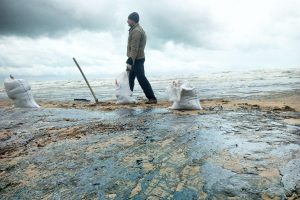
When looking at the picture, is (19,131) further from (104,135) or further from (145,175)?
(145,175)

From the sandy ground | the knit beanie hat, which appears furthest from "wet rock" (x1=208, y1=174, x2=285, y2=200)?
the knit beanie hat

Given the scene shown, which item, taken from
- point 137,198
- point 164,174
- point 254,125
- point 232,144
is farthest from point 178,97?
point 137,198

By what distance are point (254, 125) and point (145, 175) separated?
2.34 m

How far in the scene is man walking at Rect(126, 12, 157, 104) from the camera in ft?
24.2

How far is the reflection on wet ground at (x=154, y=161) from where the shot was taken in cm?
204

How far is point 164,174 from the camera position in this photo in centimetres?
230

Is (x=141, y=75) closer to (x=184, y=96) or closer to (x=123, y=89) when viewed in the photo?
(x=123, y=89)

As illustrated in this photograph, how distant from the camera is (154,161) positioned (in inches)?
103

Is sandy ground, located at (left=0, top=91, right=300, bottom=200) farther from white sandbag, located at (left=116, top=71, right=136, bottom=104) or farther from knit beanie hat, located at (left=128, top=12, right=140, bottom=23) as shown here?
knit beanie hat, located at (left=128, top=12, right=140, bottom=23)

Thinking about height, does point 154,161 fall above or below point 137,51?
below

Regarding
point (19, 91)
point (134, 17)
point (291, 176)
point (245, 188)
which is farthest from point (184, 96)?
point (245, 188)

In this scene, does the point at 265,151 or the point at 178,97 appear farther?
the point at 178,97

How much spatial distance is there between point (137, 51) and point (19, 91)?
277 cm

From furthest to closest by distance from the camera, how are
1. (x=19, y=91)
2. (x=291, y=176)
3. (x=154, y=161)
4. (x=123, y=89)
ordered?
1. (x=123, y=89)
2. (x=19, y=91)
3. (x=154, y=161)
4. (x=291, y=176)
